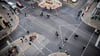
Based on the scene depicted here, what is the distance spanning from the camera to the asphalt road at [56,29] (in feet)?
120

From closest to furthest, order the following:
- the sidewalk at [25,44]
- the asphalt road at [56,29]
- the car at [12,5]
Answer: the sidewalk at [25,44], the asphalt road at [56,29], the car at [12,5]

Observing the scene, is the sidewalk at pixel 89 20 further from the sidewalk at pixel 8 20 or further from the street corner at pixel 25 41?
the sidewalk at pixel 8 20

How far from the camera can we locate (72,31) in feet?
139

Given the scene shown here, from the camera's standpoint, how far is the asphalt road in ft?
120

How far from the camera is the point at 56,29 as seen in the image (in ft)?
141

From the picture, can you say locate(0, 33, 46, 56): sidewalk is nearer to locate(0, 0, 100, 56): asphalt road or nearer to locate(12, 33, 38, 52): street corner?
locate(12, 33, 38, 52): street corner

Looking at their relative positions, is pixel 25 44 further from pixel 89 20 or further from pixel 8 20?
pixel 89 20

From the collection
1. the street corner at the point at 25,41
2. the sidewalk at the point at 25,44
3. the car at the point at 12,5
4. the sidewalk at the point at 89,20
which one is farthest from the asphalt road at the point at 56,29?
the car at the point at 12,5

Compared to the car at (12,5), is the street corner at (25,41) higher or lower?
lower

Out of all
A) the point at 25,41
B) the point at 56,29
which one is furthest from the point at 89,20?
the point at 25,41

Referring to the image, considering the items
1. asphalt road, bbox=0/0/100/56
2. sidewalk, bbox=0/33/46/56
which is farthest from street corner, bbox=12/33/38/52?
asphalt road, bbox=0/0/100/56

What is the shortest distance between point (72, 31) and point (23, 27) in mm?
19404

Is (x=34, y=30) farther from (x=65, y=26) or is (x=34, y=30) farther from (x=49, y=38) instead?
(x=65, y=26)

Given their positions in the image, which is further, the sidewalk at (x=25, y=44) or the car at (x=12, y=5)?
the car at (x=12, y=5)
